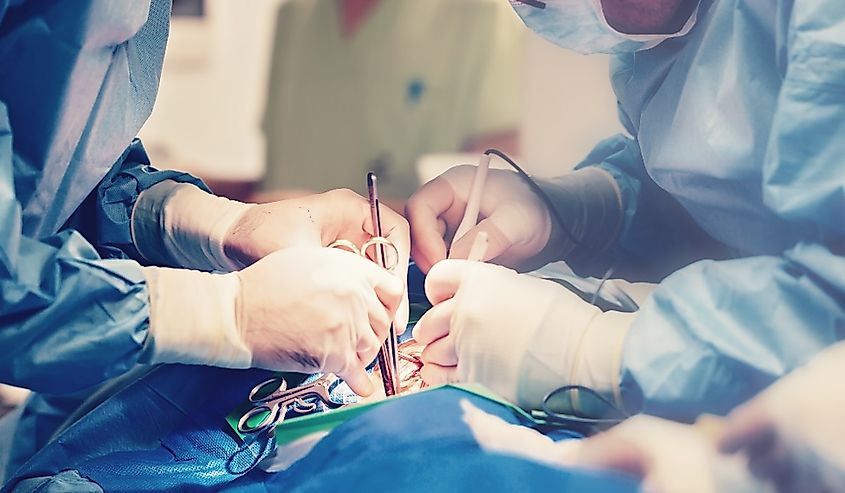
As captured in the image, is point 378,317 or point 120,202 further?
point 120,202

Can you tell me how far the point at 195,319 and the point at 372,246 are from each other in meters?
0.22

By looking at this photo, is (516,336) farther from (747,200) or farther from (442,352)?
(747,200)

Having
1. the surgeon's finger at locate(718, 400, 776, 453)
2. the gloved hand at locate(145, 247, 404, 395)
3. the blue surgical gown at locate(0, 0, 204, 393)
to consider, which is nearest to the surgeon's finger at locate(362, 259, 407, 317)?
the gloved hand at locate(145, 247, 404, 395)

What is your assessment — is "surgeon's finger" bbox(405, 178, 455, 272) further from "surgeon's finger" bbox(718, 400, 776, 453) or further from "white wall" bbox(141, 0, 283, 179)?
"surgeon's finger" bbox(718, 400, 776, 453)

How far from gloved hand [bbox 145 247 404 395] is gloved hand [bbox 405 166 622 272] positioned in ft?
0.30

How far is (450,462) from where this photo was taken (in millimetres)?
733

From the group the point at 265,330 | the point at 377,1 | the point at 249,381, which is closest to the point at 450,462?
the point at 265,330

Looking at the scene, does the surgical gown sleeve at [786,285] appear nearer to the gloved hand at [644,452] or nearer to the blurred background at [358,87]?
the gloved hand at [644,452]

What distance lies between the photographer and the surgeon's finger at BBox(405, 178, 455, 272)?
923 mm

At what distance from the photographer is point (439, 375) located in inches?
34.8

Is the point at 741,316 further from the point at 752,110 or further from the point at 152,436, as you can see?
the point at 152,436

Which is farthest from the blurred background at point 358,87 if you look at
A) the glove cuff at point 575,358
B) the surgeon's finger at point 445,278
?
the glove cuff at point 575,358

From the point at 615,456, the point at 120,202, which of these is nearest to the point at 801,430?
the point at 615,456

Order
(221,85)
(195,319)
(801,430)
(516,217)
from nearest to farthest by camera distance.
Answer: (801,430)
(195,319)
(221,85)
(516,217)
